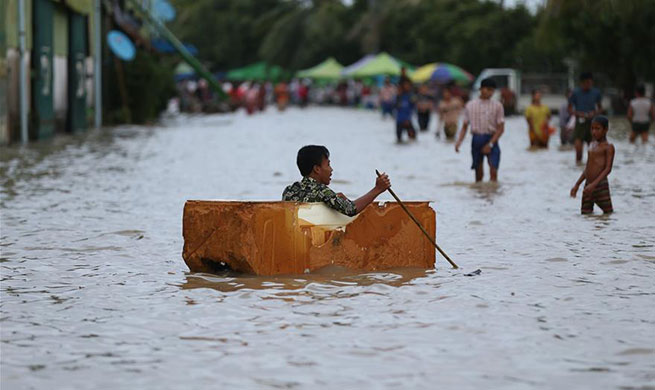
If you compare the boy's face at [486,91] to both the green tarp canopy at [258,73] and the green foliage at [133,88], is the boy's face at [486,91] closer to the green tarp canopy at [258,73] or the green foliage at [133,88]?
the green foliage at [133,88]

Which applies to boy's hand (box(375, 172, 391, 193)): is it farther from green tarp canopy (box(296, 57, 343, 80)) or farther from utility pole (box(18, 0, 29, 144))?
green tarp canopy (box(296, 57, 343, 80))

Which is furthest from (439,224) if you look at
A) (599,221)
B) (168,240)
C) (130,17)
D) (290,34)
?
(290,34)

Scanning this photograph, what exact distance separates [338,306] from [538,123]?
19.3 metres

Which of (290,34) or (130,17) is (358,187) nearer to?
Result: (130,17)

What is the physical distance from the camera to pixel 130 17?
4731 cm

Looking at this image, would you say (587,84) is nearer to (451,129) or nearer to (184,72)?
(451,129)

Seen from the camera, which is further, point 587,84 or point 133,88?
point 133,88

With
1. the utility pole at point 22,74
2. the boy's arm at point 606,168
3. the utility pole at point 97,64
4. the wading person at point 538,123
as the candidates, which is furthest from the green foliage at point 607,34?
the boy's arm at point 606,168

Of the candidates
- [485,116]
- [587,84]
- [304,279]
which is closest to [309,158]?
[304,279]

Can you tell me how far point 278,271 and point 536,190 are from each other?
808 cm

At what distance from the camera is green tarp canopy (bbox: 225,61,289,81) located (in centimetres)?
8219

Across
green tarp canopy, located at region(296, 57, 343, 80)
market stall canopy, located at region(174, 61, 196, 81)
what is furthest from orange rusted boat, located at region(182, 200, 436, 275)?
market stall canopy, located at region(174, 61, 196, 81)

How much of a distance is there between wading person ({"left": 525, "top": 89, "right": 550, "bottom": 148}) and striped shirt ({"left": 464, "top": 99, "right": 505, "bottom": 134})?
9.56m

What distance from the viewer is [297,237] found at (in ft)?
31.4
